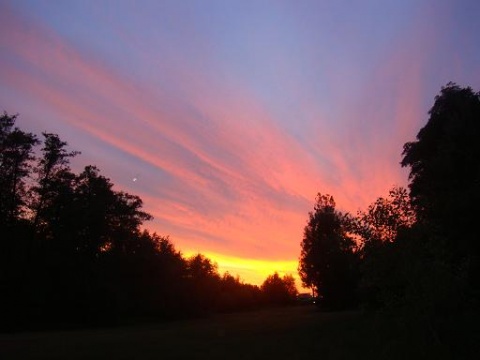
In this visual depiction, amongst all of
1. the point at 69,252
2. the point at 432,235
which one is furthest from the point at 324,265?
the point at 432,235

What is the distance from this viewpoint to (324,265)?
8938cm

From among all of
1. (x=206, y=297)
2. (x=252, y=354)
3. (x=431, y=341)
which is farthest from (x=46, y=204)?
(x=431, y=341)

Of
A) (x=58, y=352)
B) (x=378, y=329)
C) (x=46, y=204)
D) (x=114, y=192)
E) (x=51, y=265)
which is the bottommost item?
(x=58, y=352)

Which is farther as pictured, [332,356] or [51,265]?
[51,265]

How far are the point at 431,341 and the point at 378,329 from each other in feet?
24.1

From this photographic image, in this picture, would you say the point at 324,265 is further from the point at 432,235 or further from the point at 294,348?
the point at 432,235

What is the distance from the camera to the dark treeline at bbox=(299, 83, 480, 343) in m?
22.6

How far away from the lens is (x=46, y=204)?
267 ft

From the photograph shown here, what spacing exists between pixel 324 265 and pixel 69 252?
4253 centimetres

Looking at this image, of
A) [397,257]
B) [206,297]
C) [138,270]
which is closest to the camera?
[397,257]

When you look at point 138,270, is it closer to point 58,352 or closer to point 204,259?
point 204,259

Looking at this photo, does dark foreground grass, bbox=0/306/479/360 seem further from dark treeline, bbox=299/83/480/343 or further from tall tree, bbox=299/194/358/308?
tall tree, bbox=299/194/358/308

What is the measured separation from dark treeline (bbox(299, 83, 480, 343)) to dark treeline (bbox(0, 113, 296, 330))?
160 ft

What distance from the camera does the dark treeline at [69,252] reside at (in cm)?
7431
